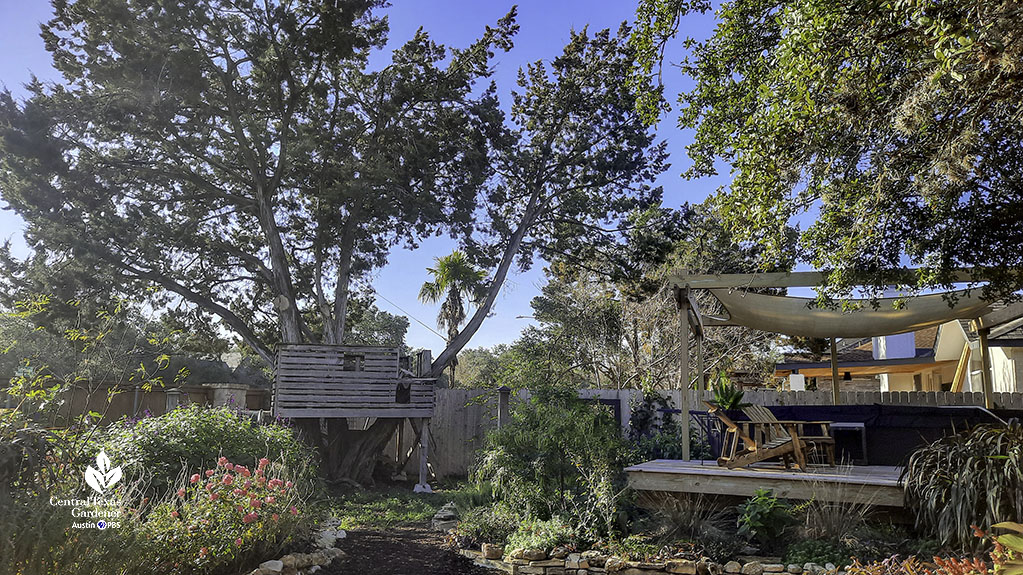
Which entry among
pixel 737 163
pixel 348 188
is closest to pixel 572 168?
pixel 348 188

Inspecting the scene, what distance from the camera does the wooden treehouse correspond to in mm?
11484

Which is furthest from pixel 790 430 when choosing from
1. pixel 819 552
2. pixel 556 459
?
pixel 556 459

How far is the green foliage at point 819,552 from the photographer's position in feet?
16.7

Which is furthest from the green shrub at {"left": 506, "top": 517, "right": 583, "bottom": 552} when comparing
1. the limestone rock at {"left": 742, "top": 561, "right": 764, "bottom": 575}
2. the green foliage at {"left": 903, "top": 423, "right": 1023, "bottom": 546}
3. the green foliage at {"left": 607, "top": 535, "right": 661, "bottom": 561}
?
the green foliage at {"left": 903, "top": 423, "right": 1023, "bottom": 546}

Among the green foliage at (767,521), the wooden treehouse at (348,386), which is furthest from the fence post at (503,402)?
the green foliage at (767,521)

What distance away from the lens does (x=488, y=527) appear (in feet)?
21.8

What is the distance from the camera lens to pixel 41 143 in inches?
420

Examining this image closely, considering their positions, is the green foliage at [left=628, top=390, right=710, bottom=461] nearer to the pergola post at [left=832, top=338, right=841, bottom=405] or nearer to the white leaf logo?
the pergola post at [left=832, top=338, right=841, bottom=405]

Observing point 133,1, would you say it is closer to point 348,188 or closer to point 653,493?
point 348,188

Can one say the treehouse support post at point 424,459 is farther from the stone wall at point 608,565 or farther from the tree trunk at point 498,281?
the stone wall at point 608,565

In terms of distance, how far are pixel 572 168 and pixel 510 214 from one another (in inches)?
70.1

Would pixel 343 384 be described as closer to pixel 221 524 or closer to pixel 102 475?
pixel 102 475

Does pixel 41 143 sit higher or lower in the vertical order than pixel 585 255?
higher

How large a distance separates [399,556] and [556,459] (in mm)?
1788
